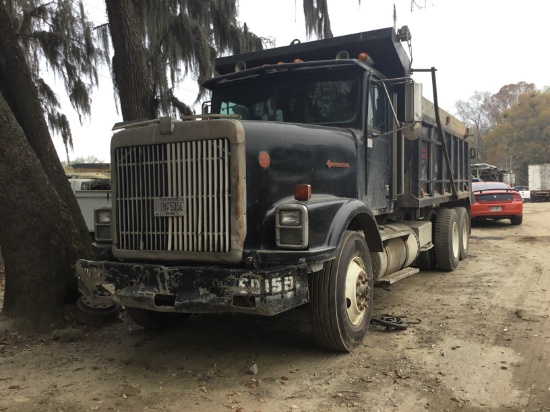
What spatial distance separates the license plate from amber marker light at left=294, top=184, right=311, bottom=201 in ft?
3.02

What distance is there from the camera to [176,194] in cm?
412

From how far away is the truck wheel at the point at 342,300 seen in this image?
14.1ft

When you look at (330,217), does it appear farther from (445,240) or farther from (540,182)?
(540,182)

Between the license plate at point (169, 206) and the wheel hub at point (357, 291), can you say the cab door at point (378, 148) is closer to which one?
the wheel hub at point (357, 291)

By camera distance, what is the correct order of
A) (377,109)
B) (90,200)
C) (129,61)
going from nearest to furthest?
1. (377,109)
2. (129,61)
3. (90,200)

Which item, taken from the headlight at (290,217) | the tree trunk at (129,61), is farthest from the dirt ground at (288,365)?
the tree trunk at (129,61)

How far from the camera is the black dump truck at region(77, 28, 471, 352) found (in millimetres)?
3904

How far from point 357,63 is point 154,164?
2.44 metres

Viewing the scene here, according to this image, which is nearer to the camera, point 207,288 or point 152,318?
point 207,288

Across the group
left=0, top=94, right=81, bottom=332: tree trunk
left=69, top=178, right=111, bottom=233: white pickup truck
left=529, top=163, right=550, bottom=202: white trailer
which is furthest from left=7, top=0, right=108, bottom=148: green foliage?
left=529, top=163, right=550, bottom=202: white trailer

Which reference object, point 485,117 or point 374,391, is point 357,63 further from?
point 485,117

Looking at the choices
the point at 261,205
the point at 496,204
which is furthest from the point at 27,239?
the point at 496,204

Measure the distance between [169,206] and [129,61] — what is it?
442 cm

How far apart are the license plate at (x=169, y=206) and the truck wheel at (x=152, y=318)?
1307mm
